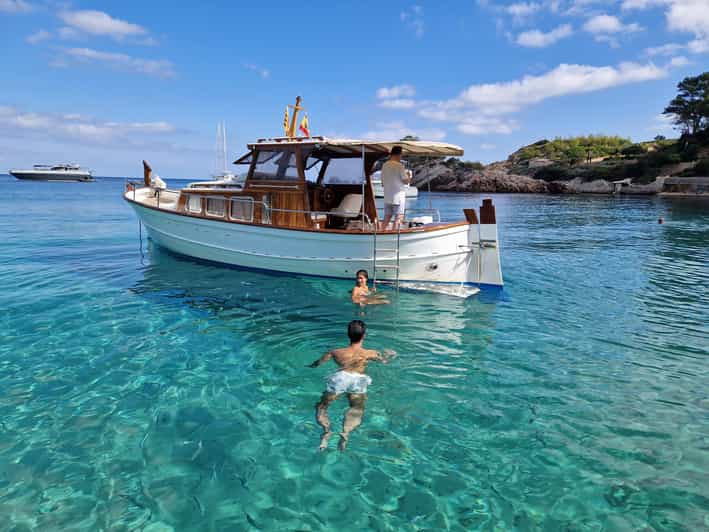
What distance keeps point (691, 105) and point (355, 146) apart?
78.4 meters

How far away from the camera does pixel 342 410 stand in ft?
17.5

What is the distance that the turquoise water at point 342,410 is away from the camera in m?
3.88

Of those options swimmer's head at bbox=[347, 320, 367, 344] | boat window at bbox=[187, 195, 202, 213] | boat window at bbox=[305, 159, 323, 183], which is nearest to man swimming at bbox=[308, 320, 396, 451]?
swimmer's head at bbox=[347, 320, 367, 344]

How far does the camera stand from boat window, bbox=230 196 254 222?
40.2 feet

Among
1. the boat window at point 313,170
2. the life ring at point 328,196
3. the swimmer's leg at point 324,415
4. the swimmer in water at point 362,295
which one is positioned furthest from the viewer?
the life ring at point 328,196

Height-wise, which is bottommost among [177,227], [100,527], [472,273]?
[100,527]

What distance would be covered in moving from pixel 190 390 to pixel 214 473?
1.87 meters

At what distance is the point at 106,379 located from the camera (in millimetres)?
6137

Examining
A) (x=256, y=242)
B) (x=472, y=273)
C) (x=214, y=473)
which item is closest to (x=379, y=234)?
(x=472, y=273)

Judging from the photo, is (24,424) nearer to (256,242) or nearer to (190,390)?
(190,390)

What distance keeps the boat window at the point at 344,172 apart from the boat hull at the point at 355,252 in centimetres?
236

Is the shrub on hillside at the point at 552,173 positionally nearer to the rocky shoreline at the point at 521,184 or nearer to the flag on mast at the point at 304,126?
the rocky shoreline at the point at 521,184

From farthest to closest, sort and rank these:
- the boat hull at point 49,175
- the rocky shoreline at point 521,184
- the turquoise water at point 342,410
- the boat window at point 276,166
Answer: the boat hull at point 49,175 < the rocky shoreline at point 521,184 < the boat window at point 276,166 < the turquoise water at point 342,410

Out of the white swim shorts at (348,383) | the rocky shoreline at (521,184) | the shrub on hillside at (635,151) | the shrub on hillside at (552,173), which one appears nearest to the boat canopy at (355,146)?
the white swim shorts at (348,383)
